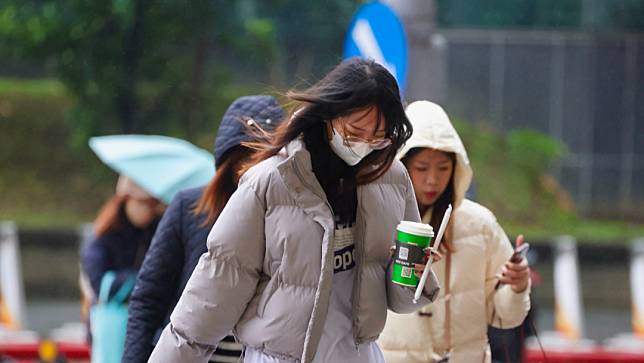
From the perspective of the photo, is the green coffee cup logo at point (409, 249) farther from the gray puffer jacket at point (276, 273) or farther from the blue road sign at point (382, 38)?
the blue road sign at point (382, 38)

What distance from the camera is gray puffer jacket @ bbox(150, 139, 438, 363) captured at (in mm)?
2781

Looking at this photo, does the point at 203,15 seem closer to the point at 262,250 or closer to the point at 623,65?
the point at 623,65

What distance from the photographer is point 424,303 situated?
3006 mm

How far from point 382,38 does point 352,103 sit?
337cm

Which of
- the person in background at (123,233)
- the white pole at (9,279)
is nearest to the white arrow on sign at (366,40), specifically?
the person in background at (123,233)

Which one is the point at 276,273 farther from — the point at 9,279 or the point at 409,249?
the point at 9,279

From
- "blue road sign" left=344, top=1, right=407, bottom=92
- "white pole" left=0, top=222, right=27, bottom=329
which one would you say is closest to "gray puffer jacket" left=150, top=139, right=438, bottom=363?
"blue road sign" left=344, top=1, right=407, bottom=92

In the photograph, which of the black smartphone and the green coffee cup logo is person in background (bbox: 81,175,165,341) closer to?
the black smartphone

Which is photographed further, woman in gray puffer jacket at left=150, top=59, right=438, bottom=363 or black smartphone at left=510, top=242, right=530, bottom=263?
black smartphone at left=510, top=242, right=530, bottom=263

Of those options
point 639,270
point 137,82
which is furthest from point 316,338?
point 639,270

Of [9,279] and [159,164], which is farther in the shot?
[9,279]

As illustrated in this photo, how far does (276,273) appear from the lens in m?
2.81

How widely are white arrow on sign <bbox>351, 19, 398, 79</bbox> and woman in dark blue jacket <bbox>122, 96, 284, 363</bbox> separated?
253 centimetres

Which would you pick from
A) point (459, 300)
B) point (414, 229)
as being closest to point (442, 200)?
point (459, 300)
